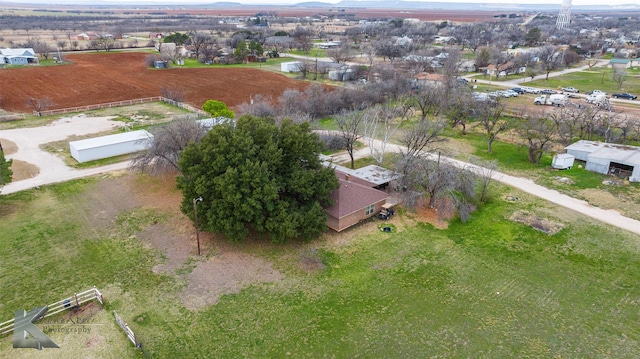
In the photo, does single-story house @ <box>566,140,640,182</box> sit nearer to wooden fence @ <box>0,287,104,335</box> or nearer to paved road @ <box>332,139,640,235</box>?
paved road @ <box>332,139,640,235</box>

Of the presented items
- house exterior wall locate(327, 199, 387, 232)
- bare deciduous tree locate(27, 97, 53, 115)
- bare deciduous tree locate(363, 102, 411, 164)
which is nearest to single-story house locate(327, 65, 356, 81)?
bare deciduous tree locate(363, 102, 411, 164)

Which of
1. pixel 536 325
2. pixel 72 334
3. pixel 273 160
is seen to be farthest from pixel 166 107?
pixel 536 325

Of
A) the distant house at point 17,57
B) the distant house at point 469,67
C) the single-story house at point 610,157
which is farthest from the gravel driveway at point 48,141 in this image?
the distant house at point 469,67

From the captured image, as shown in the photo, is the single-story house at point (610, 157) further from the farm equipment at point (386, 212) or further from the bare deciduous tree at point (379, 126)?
the farm equipment at point (386, 212)

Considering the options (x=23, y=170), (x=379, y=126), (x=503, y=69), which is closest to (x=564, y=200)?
(x=379, y=126)

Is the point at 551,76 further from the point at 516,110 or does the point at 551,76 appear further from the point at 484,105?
the point at 484,105

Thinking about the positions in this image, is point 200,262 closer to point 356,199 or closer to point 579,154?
point 356,199
